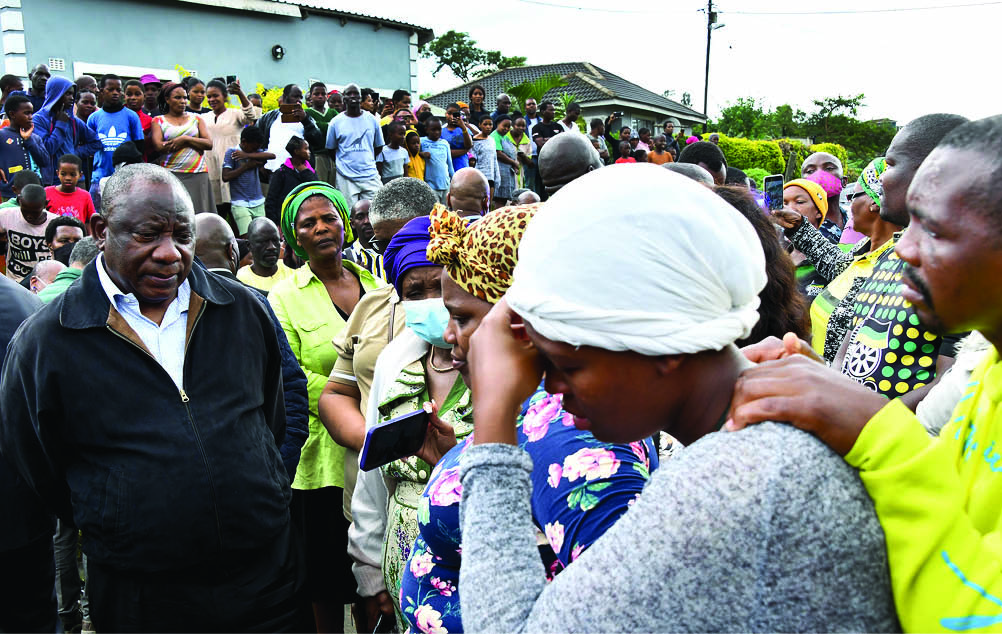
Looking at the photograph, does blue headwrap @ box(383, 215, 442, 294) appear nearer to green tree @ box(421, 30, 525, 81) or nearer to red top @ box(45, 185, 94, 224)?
red top @ box(45, 185, 94, 224)

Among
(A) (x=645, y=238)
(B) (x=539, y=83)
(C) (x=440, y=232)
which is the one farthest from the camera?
(B) (x=539, y=83)

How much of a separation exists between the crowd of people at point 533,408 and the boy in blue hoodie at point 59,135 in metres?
3.15

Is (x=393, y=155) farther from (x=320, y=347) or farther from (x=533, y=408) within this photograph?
(x=533, y=408)

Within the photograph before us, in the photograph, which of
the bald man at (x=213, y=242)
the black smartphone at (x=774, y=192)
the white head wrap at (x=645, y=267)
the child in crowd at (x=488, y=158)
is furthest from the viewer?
the child in crowd at (x=488, y=158)

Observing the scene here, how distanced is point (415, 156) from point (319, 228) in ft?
27.0

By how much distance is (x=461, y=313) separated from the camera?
2.21 m

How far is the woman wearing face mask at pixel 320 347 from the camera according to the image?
3896 mm

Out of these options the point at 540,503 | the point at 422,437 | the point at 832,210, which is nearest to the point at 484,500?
the point at 540,503

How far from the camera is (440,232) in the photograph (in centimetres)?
227

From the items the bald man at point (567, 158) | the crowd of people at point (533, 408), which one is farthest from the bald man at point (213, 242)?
the bald man at point (567, 158)

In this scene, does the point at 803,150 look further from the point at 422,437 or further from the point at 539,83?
the point at 422,437

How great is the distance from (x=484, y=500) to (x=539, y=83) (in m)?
18.6

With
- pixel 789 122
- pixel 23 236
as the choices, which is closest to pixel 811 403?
pixel 23 236

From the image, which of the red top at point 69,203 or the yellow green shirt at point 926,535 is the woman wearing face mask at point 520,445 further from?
the red top at point 69,203
